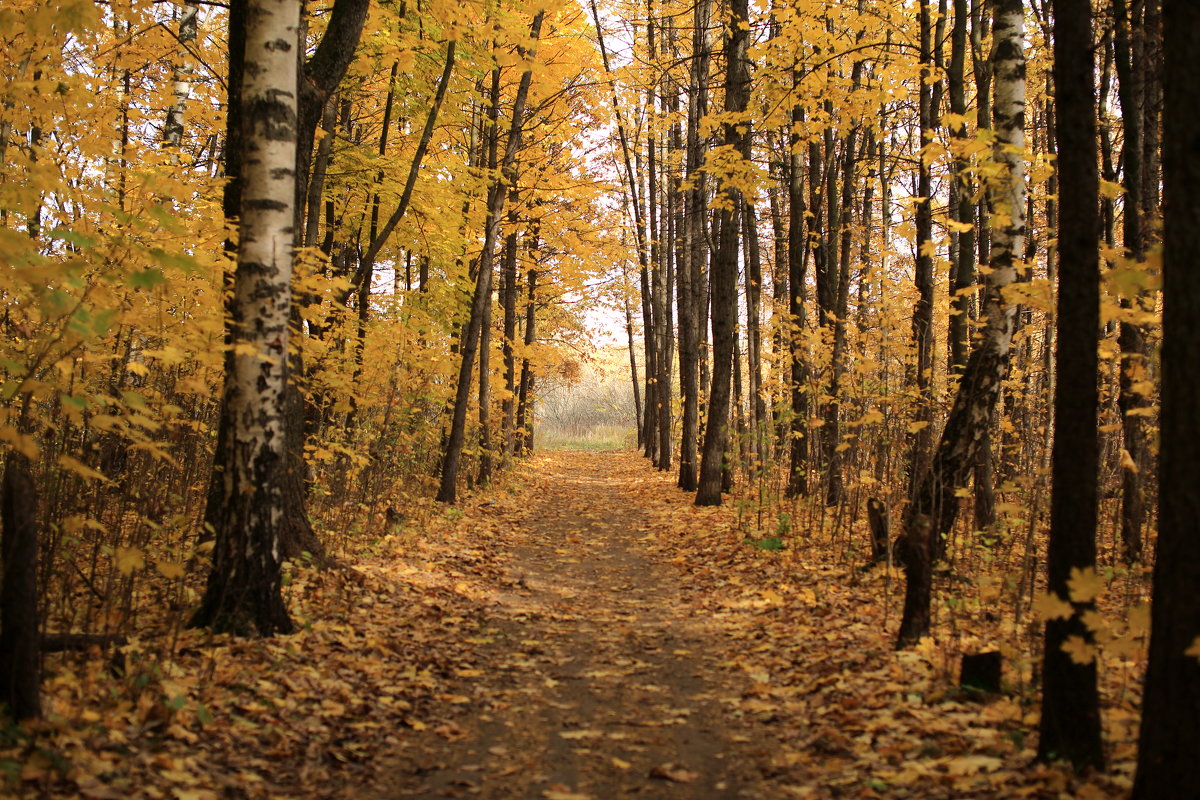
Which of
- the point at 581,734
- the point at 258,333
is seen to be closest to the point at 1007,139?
the point at 581,734

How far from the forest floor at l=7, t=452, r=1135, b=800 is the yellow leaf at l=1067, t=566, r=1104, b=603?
80 cm

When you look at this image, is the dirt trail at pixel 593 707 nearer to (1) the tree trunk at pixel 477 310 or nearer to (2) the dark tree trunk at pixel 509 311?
(1) the tree trunk at pixel 477 310

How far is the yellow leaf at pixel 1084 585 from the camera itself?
297cm

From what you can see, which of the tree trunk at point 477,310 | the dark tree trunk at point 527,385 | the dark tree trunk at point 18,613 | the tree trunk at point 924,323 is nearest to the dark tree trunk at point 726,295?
the tree trunk at point 924,323

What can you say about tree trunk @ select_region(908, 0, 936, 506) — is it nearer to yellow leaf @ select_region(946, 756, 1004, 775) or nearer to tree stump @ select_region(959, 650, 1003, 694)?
tree stump @ select_region(959, 650, 1003, 694)

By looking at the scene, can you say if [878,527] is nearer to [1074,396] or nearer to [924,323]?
[924,323]

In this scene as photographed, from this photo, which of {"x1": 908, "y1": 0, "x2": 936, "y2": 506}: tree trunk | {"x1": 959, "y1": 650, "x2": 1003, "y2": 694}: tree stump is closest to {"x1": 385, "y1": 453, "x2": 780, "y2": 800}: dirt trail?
{"x1": 959, "y1": 650, "x2": 1003, "y2": 694}: tree stump

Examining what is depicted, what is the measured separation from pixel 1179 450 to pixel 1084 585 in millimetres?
707

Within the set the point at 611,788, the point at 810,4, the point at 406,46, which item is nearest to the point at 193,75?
the point at 406,46

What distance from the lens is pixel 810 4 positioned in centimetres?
950

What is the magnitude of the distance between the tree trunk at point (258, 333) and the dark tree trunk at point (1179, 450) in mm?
4693

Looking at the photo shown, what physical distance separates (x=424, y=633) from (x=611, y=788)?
105 inches

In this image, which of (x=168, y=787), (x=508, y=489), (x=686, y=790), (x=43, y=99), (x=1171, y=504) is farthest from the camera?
(x=508, y=489)

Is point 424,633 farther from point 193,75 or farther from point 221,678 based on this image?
point 193,75
